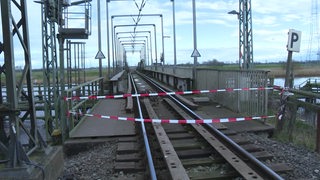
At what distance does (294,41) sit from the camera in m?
11.0

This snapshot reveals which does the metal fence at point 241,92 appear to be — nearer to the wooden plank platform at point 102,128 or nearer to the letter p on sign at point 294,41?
the letter p on sign at point 294,41

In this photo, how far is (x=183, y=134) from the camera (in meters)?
10.8

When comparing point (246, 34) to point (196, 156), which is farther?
point (246, 34)

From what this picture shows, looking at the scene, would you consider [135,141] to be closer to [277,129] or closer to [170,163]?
[170,163]

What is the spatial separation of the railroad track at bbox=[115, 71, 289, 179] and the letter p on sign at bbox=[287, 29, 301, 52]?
2.68 m

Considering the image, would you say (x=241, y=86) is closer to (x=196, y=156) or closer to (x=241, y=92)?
(x=241, y=92)

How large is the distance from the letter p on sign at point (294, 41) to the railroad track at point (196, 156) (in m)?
2.68

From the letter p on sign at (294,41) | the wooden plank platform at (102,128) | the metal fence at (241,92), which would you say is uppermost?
the letter p on sign at (294,41)

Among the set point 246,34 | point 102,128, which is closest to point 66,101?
point 102,128

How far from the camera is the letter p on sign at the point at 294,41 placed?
11.0 metres

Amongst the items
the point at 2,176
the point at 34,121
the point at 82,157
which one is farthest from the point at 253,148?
the point at 2,176

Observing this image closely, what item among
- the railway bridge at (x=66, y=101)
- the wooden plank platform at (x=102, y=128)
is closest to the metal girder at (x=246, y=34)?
the railway bridge at (x=66, y=101)

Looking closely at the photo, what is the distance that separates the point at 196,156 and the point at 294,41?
4426 millimetres

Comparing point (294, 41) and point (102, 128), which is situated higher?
point (294, 41)
